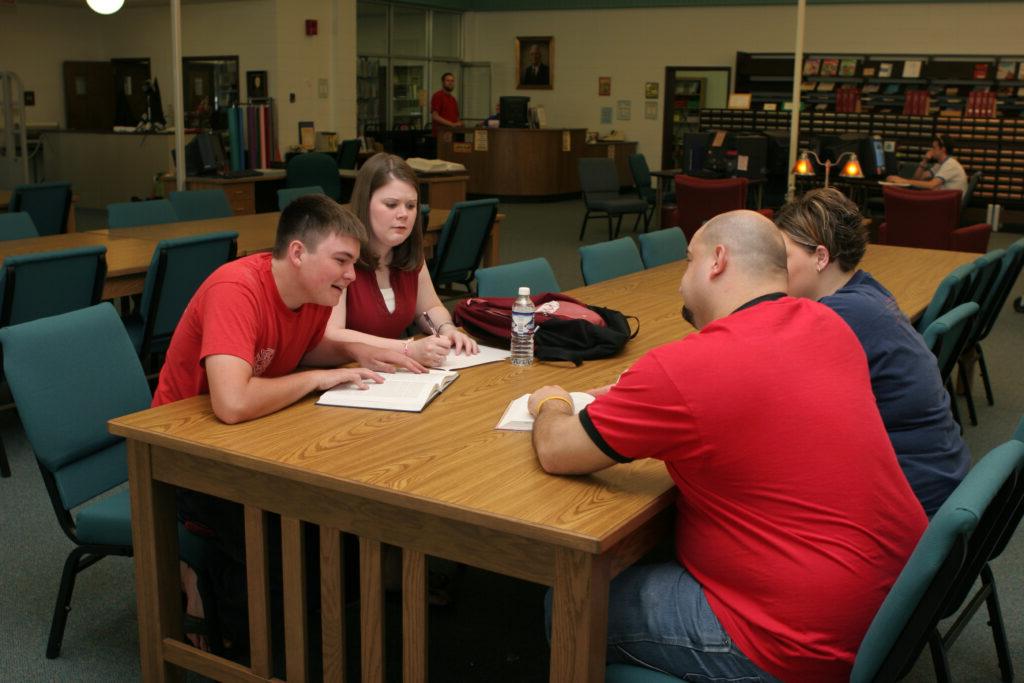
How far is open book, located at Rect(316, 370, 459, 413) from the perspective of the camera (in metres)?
2.52

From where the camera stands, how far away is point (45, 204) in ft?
22.7

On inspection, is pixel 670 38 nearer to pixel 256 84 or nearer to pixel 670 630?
pixel 256 84

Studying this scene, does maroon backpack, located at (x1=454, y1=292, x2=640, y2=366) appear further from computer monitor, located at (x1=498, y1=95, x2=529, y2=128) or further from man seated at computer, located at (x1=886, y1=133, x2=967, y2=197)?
computer monitor, located at (x1=498, y1=95, x2=529, y2=128)

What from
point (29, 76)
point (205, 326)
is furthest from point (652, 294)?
point (29, 76)

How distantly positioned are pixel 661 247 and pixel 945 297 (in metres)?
1.57

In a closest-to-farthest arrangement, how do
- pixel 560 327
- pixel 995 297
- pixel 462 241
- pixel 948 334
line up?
pixel 560 327, pixel 948 334, pixel 995 297, pixel 462 241

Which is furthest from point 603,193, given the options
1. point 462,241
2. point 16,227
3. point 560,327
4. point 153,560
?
point 153,560

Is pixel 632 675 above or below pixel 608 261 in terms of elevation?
below

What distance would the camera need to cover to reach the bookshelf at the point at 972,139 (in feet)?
41.3

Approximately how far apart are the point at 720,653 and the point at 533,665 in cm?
102

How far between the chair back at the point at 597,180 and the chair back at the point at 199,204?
4729mm

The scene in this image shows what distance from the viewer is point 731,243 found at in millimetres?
2018

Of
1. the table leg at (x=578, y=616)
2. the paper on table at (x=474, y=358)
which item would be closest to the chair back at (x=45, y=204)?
the paper on table at (x=474, y=358)

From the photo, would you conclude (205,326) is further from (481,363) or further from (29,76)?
(29,76)
